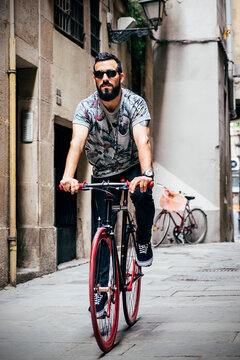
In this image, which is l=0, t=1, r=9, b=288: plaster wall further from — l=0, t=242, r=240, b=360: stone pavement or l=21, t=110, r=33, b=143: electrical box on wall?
l=21, t=110, r=33, b=143: electrical box on wall

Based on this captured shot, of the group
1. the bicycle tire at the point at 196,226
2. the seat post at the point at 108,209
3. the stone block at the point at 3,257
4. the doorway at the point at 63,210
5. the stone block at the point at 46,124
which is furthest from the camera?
the bicycle tire at the point at 196,226

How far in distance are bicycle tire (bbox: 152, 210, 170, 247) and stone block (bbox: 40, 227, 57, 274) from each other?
549 centimetres

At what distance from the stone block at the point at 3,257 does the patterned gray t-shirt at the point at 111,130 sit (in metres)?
2.78

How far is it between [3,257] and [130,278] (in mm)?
2677

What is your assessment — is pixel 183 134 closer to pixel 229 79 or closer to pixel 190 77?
pixel 190 77

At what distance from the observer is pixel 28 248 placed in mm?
8469

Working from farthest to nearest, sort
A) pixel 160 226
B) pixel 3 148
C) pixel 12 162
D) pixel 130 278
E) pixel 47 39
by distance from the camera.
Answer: pixel 160 226 → pixel 47 39 → pixel 12 162 → pixel 3 148 → pixel 130 278

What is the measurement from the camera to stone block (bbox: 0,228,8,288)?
736 cm

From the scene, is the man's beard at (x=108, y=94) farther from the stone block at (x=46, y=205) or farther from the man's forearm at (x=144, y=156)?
the stone block at (x=46, y=205)

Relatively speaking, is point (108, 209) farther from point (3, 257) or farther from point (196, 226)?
point (196, 226)

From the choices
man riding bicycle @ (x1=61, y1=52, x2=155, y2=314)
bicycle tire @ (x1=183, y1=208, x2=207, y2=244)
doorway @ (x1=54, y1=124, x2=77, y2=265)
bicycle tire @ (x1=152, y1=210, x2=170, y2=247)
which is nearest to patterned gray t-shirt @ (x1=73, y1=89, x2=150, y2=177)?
man riding bicycle @ (x1=61, y1=52, x2=155, y2=314)

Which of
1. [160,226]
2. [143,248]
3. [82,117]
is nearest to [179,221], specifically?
[160,226]

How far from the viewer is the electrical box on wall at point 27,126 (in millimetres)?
8633

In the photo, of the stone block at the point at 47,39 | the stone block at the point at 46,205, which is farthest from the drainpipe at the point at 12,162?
the stone block at the point at 47,39
